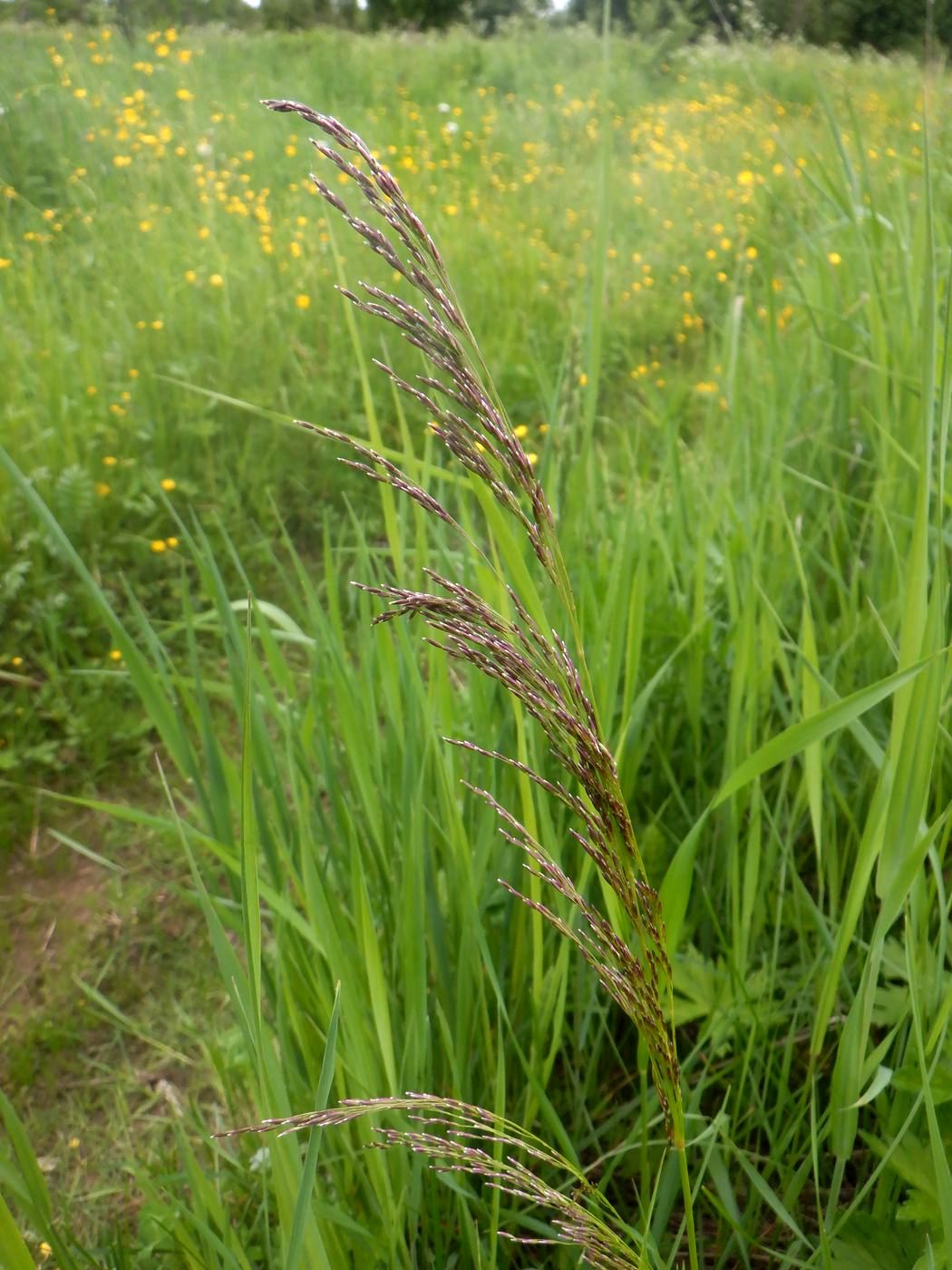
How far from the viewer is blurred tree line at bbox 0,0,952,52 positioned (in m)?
3.56

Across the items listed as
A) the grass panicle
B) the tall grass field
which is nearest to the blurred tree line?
the tall grass field

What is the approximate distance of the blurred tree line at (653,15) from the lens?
3564 millimetres

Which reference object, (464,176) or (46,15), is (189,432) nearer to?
(464,176)

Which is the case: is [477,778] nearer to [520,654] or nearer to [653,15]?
[520,654]

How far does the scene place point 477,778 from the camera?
1335mm

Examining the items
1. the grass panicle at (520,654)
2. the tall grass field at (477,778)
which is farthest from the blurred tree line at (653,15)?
the grass panicle at (520,654)

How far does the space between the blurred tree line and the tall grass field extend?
529 mm

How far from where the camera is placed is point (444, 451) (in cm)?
211

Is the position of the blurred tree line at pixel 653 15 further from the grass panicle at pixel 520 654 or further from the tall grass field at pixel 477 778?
the grass panicle at pixel 520 654

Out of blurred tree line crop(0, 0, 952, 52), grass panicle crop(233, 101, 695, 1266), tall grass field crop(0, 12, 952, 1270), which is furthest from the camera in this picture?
blurred tree line crop(0, 0, 952, 52)

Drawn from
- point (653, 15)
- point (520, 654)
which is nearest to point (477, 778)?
point (520, 654)

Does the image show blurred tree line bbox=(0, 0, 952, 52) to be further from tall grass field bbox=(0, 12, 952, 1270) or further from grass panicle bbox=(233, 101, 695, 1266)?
grass panicle bbox=(233, 101, 695, 1266)

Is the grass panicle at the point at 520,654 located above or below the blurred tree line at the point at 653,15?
below

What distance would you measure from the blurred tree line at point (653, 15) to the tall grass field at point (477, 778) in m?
0.53
